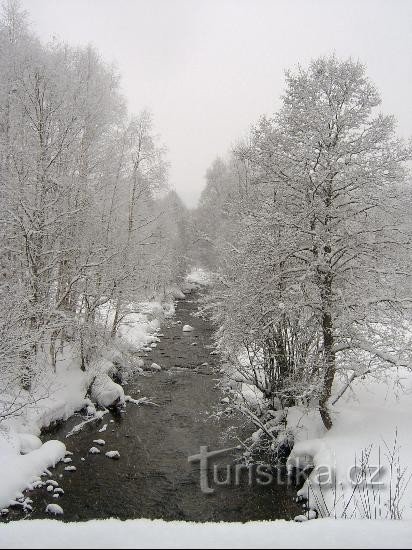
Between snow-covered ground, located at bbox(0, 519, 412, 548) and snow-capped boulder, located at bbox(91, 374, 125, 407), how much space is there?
416 inches

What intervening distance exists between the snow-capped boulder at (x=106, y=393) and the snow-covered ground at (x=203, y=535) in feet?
34.7

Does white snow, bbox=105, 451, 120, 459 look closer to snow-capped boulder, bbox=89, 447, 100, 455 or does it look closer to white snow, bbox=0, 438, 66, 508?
snow-capped boulder, bbox=89, 447, 100, 455

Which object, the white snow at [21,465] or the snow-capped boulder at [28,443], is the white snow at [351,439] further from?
the snow-capped boulder at [28,443]

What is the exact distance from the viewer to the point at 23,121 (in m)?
13.1

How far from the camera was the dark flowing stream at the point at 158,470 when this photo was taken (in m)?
8.26

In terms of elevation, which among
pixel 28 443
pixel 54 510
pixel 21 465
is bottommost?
pixel 54 510

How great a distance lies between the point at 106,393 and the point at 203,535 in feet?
37.1

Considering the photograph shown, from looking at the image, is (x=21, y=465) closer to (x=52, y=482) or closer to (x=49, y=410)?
(x=52, y=482)

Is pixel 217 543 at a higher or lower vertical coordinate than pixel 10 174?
lower

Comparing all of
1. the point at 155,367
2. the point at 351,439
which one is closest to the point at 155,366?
the point at 155,367

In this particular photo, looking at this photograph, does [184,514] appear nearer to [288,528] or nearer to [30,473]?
[30,473]

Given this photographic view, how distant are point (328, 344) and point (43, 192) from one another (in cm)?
987

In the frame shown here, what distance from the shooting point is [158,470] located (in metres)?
9.87

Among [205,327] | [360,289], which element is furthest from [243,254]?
[205,327]
